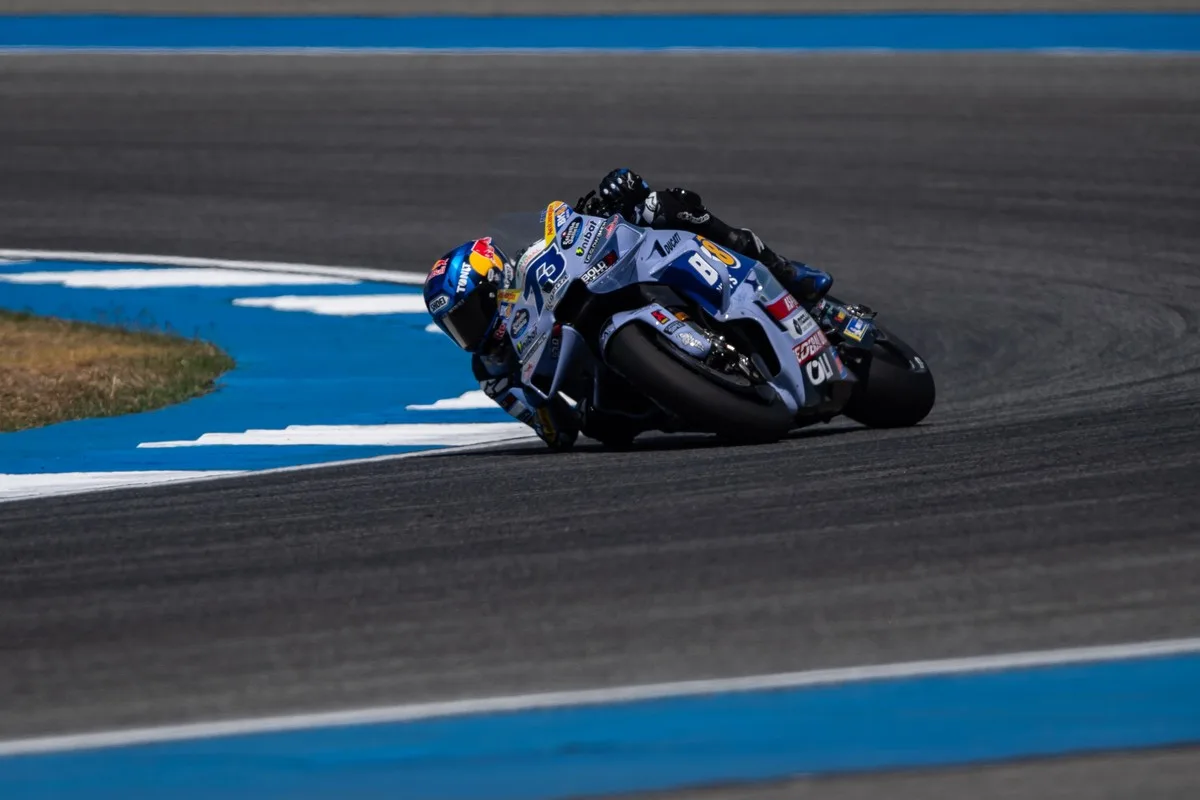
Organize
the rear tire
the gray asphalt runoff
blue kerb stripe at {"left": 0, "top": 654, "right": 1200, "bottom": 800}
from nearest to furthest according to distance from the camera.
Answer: blue kerb stripe at {"left": 0, "top": 654, "right": 1200, "bottom": 800}, the gray asphalt runoff, the rear tire

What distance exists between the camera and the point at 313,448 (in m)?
8.50

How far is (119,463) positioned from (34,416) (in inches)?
42.9

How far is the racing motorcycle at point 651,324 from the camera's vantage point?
288 inches

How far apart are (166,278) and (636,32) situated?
931 cm

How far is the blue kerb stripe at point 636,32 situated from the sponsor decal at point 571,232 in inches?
493


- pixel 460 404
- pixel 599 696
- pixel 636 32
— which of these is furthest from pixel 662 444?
pixel 636 32

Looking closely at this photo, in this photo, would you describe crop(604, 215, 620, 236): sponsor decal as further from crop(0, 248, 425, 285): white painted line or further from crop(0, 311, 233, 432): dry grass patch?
crop(0, 248, 425, 285): white painted line

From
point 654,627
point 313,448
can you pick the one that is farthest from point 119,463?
point 654,627

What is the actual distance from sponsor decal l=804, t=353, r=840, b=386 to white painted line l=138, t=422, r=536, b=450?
5.38ft

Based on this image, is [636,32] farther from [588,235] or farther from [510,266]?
[588,235]

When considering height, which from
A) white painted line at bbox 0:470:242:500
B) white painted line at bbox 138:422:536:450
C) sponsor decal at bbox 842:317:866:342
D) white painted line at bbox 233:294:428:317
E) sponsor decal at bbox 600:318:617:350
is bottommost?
white painted line at bbox 233:294:428:317

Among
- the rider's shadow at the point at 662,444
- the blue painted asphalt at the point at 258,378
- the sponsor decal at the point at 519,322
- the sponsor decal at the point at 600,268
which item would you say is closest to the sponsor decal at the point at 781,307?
the rider's shadow at the point at 662,444

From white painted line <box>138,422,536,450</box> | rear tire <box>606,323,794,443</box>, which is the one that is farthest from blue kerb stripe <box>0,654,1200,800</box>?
white painted line <box>138,422,536,450</box>

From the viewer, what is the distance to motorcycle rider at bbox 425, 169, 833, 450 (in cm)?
775
